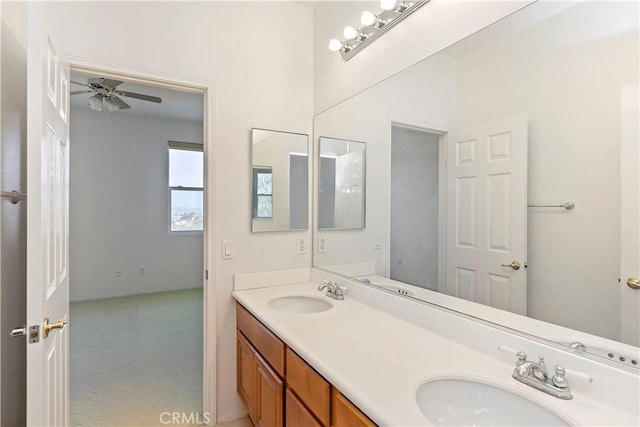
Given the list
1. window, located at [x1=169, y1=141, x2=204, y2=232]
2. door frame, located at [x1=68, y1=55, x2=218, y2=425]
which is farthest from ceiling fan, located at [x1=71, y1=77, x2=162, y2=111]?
window, located at [x1=169, y1=141, x2=204, y2=232]

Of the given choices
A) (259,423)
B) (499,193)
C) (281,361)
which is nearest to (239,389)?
(259,423)

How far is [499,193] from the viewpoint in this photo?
1242 millimetres

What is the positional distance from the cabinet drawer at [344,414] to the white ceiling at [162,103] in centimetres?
375

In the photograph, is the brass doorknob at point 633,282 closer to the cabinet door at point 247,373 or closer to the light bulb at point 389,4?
the light bulb at point 389,4

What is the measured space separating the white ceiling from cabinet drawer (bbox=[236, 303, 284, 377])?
2936mm

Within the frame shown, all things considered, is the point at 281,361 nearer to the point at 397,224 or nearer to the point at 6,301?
the point at 397,224

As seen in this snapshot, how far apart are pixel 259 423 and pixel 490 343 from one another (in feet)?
4.07

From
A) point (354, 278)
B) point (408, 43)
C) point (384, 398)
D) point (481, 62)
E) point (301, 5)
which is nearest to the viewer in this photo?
point (384, 398)

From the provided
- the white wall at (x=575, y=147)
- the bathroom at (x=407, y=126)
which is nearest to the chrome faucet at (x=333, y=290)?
the bathroom at (x=407, y=126)

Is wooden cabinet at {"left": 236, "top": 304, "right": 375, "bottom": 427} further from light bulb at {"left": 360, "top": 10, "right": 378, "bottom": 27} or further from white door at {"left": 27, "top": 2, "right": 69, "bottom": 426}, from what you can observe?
light bulb at {"left": 360, "top": 10, "right": 378, "bottom": 27}

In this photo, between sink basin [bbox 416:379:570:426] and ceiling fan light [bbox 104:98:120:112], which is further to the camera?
→ ceiling fan light [bbox 104:98:120:112]

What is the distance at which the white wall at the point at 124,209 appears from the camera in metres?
4.67

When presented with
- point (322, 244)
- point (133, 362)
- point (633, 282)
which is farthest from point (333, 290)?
point (133, 362)

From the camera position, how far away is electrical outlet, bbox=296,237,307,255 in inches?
93.2
